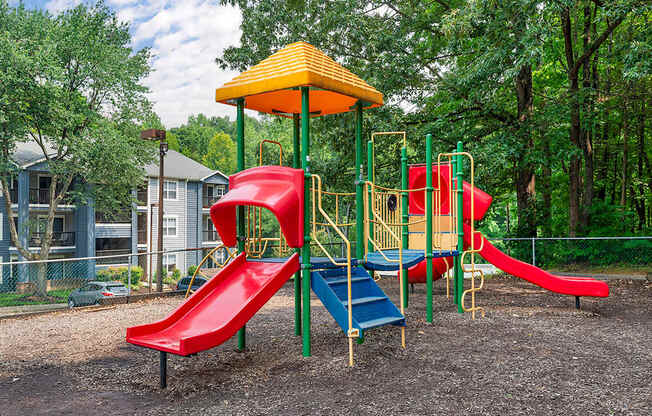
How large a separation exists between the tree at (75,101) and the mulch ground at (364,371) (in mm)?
17189

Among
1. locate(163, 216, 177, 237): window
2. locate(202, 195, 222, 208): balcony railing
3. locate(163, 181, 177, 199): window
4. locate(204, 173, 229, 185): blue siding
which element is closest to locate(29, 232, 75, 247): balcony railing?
locate(163, 216, 177, 237): window

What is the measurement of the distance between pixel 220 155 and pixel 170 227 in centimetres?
2815

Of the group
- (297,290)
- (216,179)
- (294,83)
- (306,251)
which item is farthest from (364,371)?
(216,179)

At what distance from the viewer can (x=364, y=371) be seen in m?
5.06

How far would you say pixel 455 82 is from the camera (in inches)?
539

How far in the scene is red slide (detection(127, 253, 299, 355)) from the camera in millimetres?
4593

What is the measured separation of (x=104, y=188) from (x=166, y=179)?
17.0ft

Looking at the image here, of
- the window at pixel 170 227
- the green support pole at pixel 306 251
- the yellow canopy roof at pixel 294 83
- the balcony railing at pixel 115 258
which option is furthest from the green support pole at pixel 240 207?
the window at pixel 170 227

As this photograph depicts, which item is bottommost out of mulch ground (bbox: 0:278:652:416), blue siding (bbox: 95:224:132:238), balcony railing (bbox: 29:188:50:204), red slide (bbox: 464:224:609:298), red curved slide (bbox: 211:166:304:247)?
mulch ground (bbox: 0:278:652:416)

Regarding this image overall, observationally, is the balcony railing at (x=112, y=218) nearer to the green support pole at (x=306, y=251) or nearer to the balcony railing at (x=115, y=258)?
the balcony railing at (x=115, y=258)

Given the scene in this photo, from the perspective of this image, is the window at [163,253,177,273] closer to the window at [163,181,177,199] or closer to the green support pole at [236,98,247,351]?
the window at [163,181,177,199]

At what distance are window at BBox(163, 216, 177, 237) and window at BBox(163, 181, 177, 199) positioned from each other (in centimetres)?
142

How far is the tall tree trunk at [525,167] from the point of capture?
13.5 metres

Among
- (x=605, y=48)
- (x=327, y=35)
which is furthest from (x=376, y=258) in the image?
(x=605, y=48)
